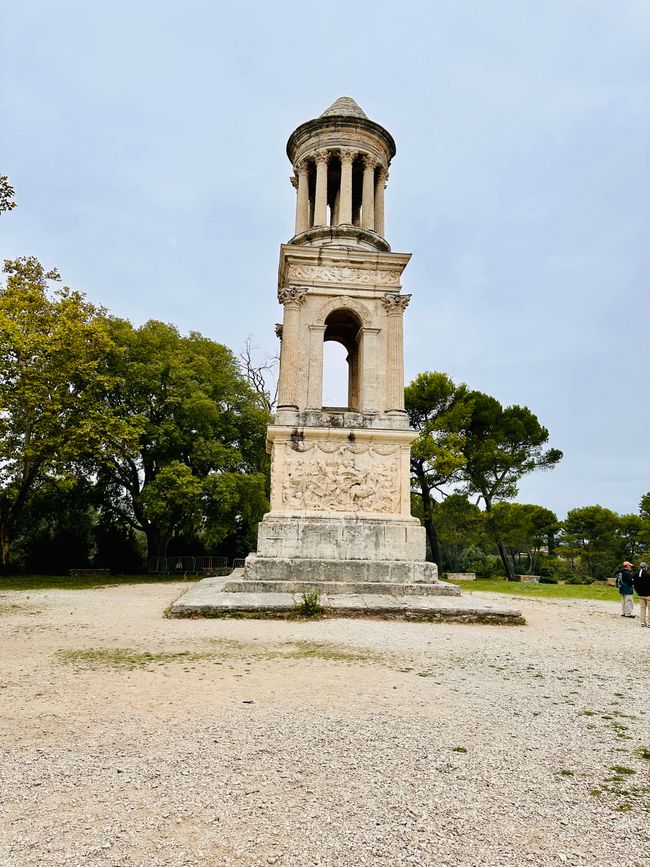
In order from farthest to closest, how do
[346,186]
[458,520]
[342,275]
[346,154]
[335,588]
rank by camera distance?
[458,520] < [346,154] < [346,186] < [342,275] < [335,588]

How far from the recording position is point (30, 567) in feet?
79.6

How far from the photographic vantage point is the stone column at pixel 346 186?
15164mm

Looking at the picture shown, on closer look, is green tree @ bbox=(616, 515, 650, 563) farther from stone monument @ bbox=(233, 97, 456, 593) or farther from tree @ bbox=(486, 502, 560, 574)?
stone monument @ bbox=(233, 97, 456, 593)

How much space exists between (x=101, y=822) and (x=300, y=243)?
1461 centimetres

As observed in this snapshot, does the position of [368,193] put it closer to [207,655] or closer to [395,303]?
[395,303]

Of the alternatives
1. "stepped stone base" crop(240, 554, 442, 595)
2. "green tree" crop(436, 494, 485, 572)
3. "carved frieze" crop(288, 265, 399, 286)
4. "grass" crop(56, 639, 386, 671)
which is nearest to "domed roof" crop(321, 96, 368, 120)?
"carved frieze" crop(288, 265, 399, 286)

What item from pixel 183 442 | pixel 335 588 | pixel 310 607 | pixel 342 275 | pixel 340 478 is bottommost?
pixel 310 607

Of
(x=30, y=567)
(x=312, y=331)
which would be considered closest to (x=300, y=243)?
(x=312, y=331)

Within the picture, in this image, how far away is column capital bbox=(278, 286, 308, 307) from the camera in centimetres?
1341

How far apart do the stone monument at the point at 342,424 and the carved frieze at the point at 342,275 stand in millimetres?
26

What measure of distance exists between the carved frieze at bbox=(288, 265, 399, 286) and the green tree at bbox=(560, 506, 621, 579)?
32955mm

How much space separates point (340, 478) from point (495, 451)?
57.4 feet

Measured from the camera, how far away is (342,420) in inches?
497

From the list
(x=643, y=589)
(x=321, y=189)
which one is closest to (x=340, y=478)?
(x=643, y=589)
